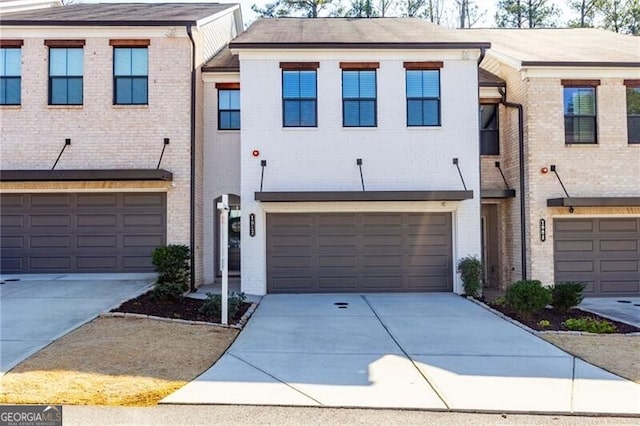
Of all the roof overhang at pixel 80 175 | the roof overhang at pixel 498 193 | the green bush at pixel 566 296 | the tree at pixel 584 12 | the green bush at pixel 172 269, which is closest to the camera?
the green bush at pixel 566 296

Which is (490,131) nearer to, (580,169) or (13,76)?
(580,169)

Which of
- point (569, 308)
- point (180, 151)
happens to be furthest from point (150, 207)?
point (569, 308)

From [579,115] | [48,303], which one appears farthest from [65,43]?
Result: [579,115]

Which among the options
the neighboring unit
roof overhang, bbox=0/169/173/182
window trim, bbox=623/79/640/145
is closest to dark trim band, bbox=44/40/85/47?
roof overhang, bbox=0/169/173/182

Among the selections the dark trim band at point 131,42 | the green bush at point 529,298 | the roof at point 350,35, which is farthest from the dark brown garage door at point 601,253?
the dark trim band at point 131,42

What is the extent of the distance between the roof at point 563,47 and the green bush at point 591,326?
7.25 metres

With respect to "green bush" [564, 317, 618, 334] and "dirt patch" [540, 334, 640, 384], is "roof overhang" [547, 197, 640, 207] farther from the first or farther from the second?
"dirt patch" [540, 334, 640, 384]

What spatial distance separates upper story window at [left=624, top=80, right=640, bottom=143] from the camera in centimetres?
1309

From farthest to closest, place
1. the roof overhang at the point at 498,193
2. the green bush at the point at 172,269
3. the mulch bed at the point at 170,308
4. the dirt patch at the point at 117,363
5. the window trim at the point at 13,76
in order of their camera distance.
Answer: the roof overhang at the point at 498,193 → the window trim at the point at 13,76 → the green bush at the point at 172,269 → the mulch bed at the point at 170,308 → the dirt patch at the point at 117,363

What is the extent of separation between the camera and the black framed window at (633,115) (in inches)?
516

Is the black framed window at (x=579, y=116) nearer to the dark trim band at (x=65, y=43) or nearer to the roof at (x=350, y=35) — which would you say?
the roof at (x=350, y=35)

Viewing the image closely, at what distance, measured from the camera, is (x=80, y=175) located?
11953mm

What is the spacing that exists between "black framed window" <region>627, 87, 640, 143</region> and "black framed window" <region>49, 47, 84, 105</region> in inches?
609

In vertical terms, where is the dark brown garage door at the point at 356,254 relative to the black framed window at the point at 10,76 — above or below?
below
